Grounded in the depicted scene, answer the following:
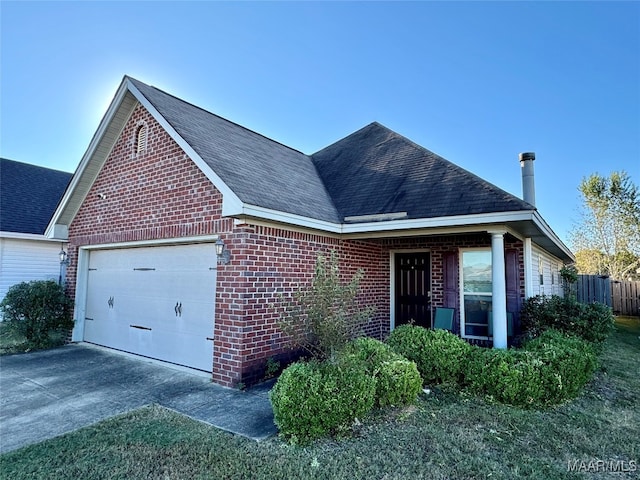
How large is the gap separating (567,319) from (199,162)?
7.49 meters

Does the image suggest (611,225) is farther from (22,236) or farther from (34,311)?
(22,236)

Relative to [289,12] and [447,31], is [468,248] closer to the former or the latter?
[447,31]

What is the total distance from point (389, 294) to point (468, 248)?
227cm

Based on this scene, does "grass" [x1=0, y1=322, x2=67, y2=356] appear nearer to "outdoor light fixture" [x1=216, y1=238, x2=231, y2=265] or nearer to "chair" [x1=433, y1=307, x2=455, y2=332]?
"outdoor light fixture" [x1=216, y1=238, x2=231, y2=265]

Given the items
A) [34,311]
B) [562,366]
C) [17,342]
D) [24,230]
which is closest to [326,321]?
[562,366]

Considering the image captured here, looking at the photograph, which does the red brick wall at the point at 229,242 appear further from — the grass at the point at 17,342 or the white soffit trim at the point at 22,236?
the white soffit trim at the point at 22,236

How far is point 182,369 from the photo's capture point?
20.9ft

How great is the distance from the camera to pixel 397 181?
26.3 ft

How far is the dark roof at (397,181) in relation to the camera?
627 cm

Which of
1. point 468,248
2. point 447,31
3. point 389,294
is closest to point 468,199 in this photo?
point 468,248

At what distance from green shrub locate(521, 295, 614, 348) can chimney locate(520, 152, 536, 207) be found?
2.22 meters

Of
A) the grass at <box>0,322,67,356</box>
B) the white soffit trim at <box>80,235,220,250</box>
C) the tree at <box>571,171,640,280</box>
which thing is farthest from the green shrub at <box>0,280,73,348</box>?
the tree at <box>571,171,640,280</box>

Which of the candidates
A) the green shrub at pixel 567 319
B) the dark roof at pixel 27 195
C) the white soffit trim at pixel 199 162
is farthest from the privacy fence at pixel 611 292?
the dark roof at pixel 27 195

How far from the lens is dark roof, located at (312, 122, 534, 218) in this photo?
6.27m
